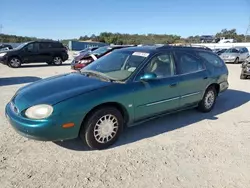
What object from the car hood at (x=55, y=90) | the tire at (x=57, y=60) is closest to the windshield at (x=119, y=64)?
the car hood at (x=55, y=90)

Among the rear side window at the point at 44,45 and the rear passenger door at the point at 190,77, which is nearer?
the rear passenger door at the point at 190,77

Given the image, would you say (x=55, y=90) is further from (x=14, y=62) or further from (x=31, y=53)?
(x=31, y=53)

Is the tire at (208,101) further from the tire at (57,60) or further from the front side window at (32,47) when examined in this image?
the tire at (57,60)

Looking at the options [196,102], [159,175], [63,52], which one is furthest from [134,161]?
[63,52]

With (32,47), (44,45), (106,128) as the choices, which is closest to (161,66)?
(106,128)

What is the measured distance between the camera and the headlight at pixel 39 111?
318 cm

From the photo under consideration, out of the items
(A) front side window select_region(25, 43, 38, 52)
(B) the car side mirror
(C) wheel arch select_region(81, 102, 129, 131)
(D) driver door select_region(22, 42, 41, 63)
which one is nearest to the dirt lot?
(C) wheel arch select_region(81, 102, 129, 131)

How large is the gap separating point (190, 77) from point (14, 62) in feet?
43.4

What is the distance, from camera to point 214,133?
4477 millimetres

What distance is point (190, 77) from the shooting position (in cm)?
492

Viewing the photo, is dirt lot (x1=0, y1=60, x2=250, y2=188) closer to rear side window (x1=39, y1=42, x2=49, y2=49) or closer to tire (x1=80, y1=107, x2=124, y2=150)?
tire (x1=80, y1=107, x2=124, y2=150)

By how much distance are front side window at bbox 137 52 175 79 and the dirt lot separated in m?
1.06

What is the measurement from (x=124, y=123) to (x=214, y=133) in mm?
1782

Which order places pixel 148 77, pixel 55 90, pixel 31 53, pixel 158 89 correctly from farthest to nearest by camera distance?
1. pixel 31 53
2. pixel 158 89
3. pixel 148 77
4. pixel 55 90
